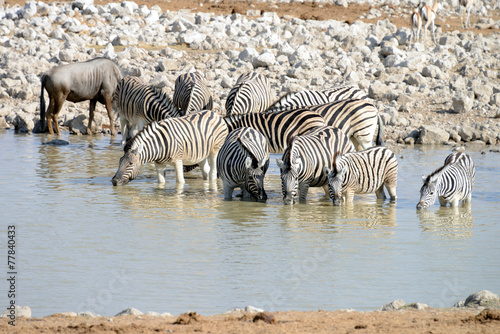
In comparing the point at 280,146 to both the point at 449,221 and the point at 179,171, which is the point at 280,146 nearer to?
the point at 179,171

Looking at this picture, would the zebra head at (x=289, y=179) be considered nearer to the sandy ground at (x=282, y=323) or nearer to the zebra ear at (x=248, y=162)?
the zebra ear at (x=248, y=162)

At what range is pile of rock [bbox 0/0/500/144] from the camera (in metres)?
18.1

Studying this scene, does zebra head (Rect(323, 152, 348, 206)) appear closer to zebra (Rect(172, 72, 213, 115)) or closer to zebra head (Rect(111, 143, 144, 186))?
zebra head (Rect(111, 143, 144, 186))

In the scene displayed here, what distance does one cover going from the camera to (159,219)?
935 cm

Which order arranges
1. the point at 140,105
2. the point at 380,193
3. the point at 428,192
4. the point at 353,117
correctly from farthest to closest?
the point at 140,105, the point at 353,117, the point at 380,193, the point at 428,192

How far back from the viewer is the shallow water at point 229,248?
6.29m

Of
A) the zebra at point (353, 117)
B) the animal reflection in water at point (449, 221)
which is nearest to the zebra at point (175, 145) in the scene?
the zebra at point (353, 117)

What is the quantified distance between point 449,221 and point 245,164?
9.11 ft

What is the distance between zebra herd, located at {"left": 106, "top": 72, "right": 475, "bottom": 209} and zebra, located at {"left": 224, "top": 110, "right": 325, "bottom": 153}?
0.05 ft

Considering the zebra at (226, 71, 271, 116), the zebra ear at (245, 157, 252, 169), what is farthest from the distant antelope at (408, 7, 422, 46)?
the zebra ear at (245, 157, 252, 169)

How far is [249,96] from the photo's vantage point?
47.8ft

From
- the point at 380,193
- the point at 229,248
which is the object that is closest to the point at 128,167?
the point at 380,193

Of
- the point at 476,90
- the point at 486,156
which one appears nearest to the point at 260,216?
the point at 486,156

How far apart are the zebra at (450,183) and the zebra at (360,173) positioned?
2.06ft
